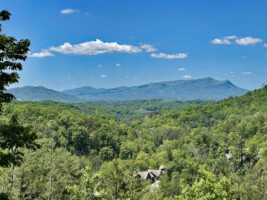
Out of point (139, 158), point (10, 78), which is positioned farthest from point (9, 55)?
point (139, 158)

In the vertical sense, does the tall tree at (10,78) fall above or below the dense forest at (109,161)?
above

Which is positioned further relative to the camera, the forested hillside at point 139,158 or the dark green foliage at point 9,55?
the forested hillside at point 139,158

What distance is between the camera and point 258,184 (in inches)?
766

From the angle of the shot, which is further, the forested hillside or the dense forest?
the forested hillside

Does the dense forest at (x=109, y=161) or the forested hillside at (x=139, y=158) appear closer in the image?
the dense forest at (x=109, y=161)

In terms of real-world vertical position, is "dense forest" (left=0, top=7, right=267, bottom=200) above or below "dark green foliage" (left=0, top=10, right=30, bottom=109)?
below

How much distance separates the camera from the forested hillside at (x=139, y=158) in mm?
12806

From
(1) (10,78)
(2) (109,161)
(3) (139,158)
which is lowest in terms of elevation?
(2) (109,161)

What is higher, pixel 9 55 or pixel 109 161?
pixel 9 55

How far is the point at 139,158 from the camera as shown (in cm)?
5931

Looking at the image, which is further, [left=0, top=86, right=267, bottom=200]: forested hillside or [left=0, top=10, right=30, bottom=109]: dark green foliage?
[left=0, top=86, right=267, bottom=200]: forested hillside

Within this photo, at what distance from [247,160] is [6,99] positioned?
4207 cm

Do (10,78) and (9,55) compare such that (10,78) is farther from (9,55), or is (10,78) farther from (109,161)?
(109,161)

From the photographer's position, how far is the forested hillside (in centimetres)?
1281
